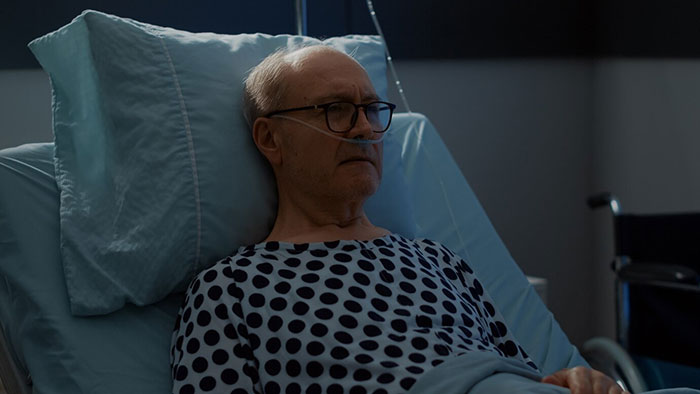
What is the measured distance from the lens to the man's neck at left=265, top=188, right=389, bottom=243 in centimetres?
163

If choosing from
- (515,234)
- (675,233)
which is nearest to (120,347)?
(675,233)

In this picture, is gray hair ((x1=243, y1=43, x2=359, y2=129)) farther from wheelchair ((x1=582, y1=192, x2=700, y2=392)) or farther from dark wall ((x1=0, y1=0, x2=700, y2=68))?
wheelchair ((x1=582, y1=192, x2=700, y2=392))

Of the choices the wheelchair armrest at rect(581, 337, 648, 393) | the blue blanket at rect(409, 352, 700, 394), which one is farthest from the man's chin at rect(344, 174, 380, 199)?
the wheelchair armrest at rect(581, 337, 648, 393)

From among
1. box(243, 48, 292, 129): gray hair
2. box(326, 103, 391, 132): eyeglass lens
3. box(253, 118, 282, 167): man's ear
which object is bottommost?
box(253, 118, 282, 167): man's ear

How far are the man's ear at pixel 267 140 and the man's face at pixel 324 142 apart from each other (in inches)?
0.6

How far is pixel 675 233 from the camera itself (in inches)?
96.9

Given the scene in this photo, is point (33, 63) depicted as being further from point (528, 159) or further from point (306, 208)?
point (528, 159)

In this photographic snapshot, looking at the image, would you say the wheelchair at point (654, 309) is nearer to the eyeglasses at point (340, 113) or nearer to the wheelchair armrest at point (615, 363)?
the wheelchair armrest at point (615, 363)

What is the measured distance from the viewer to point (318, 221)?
1644 mm

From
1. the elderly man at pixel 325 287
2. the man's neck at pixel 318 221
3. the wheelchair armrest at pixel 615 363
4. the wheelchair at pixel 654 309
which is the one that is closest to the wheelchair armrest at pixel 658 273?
the wheelchair at pixel 654 309

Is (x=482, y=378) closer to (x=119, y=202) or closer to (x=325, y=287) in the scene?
(x=325, y=287)

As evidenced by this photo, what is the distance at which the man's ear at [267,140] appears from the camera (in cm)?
164

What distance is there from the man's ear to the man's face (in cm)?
2

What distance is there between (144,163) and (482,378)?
68 centimetres
